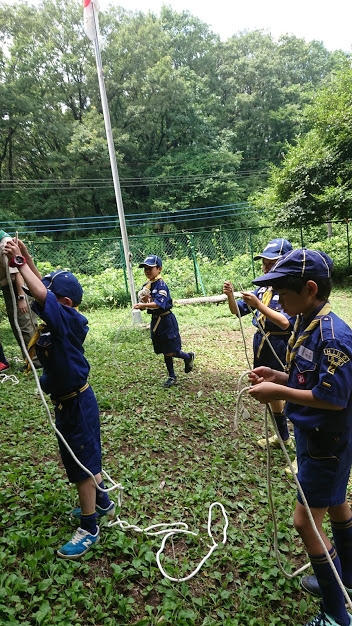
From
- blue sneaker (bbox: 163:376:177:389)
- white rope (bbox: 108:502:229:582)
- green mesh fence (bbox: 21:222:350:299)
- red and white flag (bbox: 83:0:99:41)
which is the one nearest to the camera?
white rope (bbox: 108:502:229:582)

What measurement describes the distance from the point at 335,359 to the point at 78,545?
74.3 inches

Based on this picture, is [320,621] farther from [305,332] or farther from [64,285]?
[64,285]

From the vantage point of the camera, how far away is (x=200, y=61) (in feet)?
114

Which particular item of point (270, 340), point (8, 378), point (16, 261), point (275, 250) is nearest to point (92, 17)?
point (8, 378)

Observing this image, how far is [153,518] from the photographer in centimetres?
268

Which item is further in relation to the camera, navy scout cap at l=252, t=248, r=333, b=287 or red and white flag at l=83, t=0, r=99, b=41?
red and white flag at l=83, t=0, r=99, b=41

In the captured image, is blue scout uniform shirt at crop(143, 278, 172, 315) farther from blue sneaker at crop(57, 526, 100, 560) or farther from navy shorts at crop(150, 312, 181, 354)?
blue sneaker at crop(57, 526, 100, 560)

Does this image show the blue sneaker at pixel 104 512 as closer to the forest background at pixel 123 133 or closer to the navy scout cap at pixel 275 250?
the navy scout cap at pixel 275 250

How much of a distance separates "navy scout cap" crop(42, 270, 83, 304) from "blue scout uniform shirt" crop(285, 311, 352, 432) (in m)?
1.36

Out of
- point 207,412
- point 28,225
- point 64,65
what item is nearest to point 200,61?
point 64,65

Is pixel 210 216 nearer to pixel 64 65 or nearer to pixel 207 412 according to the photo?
pixel 64 65

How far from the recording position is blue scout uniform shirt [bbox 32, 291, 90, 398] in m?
2.13

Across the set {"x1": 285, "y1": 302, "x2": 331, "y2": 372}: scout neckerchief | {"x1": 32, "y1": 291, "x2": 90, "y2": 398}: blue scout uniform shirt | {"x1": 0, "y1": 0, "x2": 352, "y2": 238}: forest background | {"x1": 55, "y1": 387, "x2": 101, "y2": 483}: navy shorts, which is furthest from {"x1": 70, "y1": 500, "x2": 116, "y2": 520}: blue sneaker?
{"x1": 0, "y1": 0, "x2": 352, "y2": 238}: forest background

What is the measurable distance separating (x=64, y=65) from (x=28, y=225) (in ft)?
41.7
